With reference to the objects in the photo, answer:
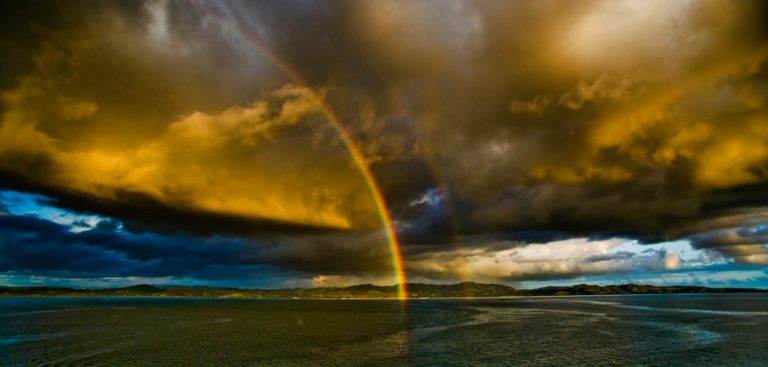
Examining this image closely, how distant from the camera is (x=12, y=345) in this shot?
228 feet

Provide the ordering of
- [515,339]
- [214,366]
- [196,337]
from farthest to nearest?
[196,337], [515,339], [214,366]

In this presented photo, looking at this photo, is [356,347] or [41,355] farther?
[356,347]

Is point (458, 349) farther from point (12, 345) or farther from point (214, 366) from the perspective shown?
point (12, 345)

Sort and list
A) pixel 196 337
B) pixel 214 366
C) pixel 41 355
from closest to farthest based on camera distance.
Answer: pixel 214 366
pixel 41 355
pixel 196 337

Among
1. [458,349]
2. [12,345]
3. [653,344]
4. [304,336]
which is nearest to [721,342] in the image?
[653,344]

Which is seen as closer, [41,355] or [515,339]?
[41,355]

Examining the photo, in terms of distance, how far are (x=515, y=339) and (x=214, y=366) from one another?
5562 cm

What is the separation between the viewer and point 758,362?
55.7 metres

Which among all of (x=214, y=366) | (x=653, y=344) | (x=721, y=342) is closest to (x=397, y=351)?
(x=214, y=366)

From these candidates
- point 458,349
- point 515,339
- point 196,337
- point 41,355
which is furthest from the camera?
point 196,337

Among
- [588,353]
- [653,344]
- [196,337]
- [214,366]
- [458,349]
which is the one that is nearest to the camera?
[214,366]

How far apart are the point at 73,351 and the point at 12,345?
16196 mm

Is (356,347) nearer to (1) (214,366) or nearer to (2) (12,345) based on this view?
(1) (214,366)

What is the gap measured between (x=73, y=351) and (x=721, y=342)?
111 metres
